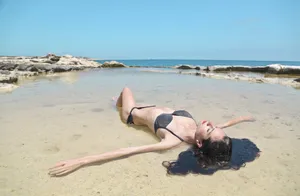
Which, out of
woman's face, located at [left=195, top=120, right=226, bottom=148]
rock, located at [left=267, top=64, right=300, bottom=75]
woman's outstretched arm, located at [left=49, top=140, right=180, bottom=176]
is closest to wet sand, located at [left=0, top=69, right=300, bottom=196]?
woman's outstretched arm, located at [left=49, top=140, right=180, bottom=176]

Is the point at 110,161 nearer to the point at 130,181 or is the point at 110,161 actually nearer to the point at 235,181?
the point at 130,181

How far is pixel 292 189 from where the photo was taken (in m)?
2.23

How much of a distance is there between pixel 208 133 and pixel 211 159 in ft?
1.09

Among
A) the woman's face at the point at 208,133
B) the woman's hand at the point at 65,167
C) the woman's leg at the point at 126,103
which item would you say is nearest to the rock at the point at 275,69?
the woman's leg at the point at 126,103

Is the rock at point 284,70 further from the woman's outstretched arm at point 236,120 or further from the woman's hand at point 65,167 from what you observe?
the woman's hand at point 65,167

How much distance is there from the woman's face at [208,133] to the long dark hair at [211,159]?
0.05m

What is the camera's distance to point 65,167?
2482mm

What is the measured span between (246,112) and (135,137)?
274cm

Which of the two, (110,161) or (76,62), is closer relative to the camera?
(110,161)

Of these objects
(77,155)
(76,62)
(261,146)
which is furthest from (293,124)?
(76,62)

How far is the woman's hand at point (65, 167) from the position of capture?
2.43 metres

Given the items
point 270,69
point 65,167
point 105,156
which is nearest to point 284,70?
point 270,69

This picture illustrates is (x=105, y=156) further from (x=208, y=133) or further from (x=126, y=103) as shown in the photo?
(x=126, y=103)

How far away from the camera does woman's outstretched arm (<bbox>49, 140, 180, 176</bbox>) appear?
8.07 ft
